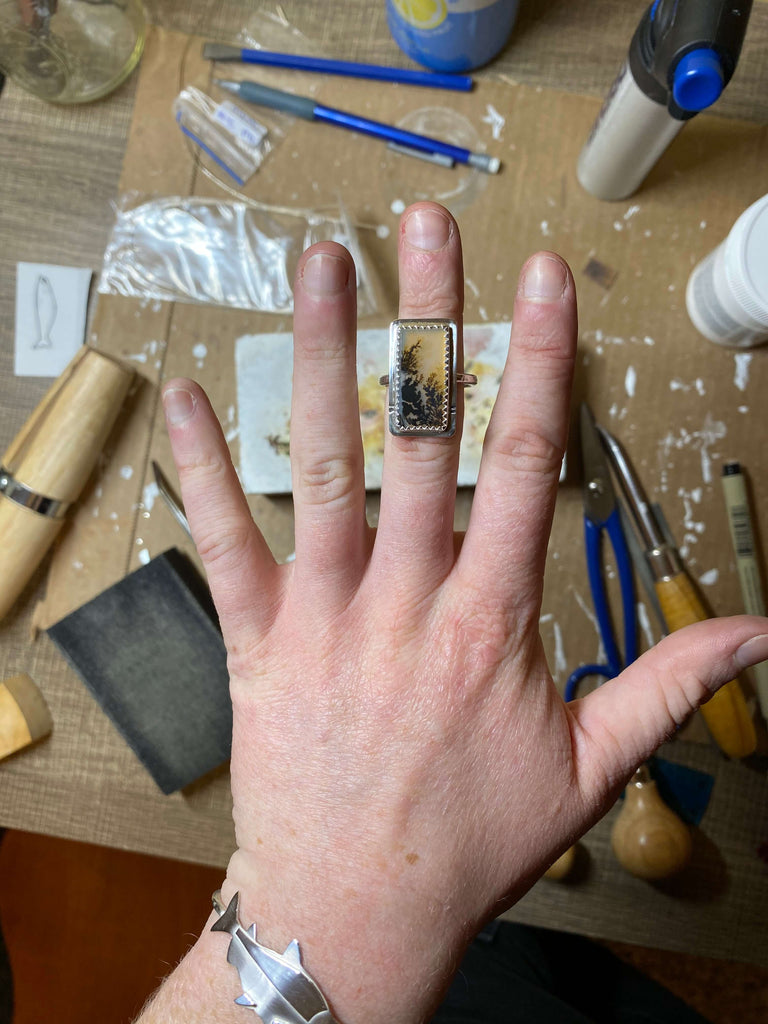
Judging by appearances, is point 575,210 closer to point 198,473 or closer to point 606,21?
point 606,21

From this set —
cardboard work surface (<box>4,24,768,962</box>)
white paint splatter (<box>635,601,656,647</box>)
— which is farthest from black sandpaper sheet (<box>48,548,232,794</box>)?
white paint splatter (<box>635,601,656,647</box>)

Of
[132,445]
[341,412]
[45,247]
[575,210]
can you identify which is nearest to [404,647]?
[341,412]

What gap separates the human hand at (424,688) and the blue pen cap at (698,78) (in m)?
0.25

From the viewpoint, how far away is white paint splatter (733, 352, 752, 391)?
0.91 meters

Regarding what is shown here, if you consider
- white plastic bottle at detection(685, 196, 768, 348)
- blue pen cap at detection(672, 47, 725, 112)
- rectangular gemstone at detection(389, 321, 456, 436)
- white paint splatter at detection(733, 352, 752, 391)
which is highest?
blue pen cap at detection(672, 47, 725, 112)

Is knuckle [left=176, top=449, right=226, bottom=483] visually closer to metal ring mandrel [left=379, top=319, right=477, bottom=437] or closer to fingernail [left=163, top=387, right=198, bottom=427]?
fingernail [left=163, top=387, right=198, bottom=427]

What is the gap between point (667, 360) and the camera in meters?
0.91

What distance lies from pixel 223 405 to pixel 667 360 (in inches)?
22.4

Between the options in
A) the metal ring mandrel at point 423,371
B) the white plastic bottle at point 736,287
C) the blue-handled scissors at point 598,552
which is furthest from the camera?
the blue-handled scissors at point 598,552

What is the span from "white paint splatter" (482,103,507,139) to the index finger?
457mm

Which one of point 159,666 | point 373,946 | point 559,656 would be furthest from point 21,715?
point 559,656

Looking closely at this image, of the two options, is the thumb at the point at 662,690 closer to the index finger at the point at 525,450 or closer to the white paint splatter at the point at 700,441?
the index finger at the point at 525,450

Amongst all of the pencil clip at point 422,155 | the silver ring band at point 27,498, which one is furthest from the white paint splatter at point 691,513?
the silver ring band at point 27,498

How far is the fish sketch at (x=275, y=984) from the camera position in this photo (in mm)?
596
